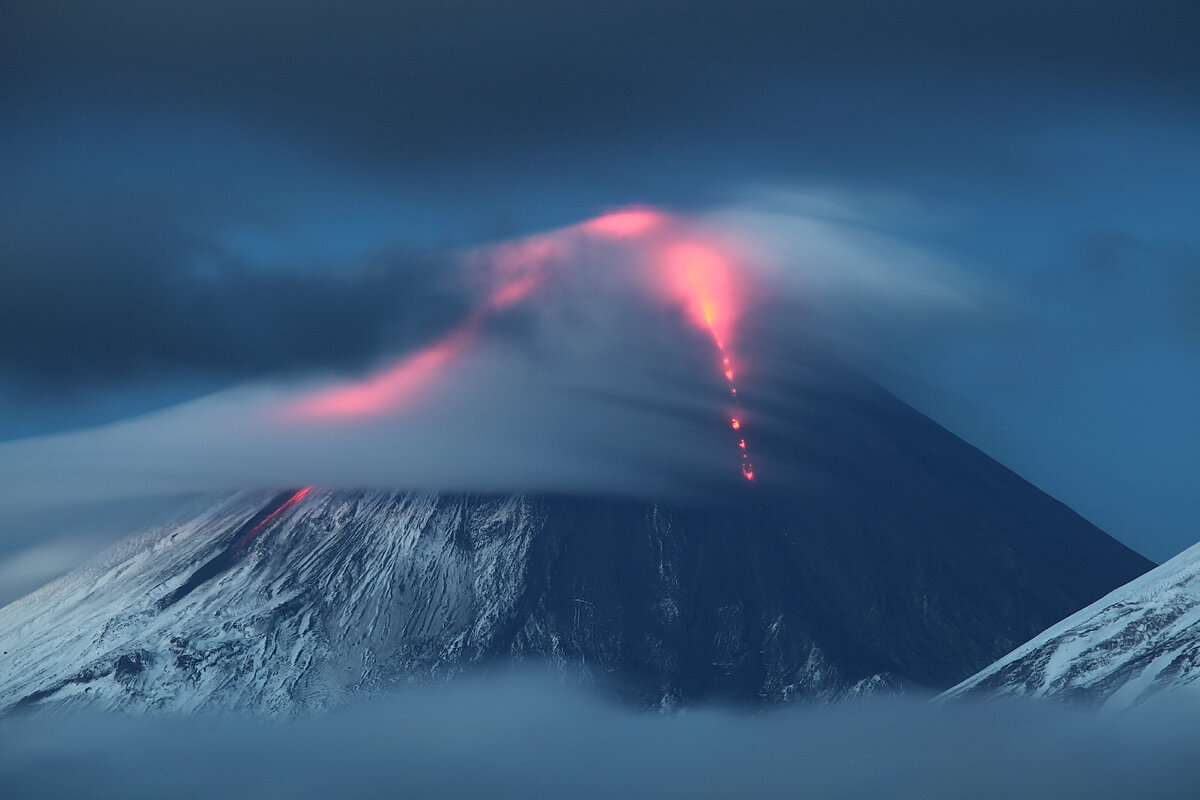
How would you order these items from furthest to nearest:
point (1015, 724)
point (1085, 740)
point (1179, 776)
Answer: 1. point (1015, 724)
2. point (1085, 740)
3. point (1179, 776)

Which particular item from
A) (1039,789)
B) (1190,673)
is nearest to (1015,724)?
(1039,789)

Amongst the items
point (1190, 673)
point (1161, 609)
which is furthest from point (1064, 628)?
point (1190, 673)

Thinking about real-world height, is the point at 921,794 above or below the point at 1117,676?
below

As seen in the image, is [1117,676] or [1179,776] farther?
[1117,676]

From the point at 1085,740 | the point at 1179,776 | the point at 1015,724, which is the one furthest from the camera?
the point at 1015,724

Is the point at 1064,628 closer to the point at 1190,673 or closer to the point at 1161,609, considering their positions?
the point at 1161,609

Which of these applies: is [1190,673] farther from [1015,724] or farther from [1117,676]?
[1015,724]
